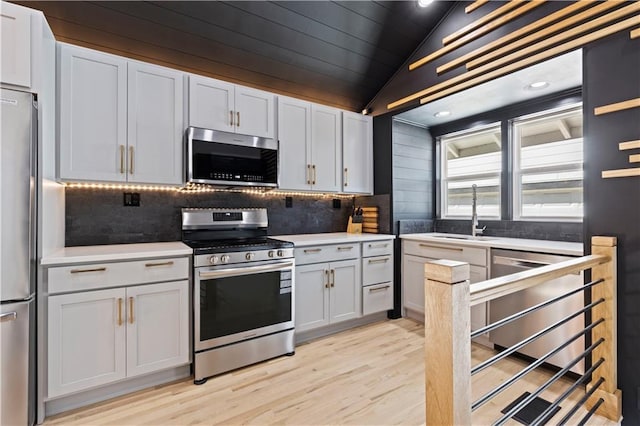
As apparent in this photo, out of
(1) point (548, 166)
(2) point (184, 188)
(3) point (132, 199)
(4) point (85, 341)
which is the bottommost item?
(4) point (85, 341)

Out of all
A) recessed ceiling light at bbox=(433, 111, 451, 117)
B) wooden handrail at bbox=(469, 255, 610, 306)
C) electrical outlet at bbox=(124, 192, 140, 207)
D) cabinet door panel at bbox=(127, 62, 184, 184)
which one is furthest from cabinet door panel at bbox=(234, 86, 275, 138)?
wooden handrail at bbox=(469, 255, 610, 306)

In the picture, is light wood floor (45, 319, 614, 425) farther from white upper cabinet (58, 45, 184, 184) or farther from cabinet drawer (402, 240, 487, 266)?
white upper cabinet (58, 45, 184, 184)

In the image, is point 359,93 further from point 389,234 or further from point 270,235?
point 270,235

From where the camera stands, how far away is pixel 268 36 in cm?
277

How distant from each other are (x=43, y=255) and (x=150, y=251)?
561mm

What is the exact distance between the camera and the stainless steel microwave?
2.49m

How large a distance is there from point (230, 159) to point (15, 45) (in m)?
1.41

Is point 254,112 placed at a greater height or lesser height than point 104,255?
greater

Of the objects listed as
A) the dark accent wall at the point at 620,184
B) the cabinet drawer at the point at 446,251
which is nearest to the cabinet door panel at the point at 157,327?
the cabinet drawer at the point at 446,251

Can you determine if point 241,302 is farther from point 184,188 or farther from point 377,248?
point 377,248

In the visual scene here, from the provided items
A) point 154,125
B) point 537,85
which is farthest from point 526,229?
point 154,125

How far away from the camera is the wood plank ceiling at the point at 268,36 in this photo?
2314mm

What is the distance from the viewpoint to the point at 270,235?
3312mm

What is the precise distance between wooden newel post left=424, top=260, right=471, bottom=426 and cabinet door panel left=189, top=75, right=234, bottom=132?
7.52ft
